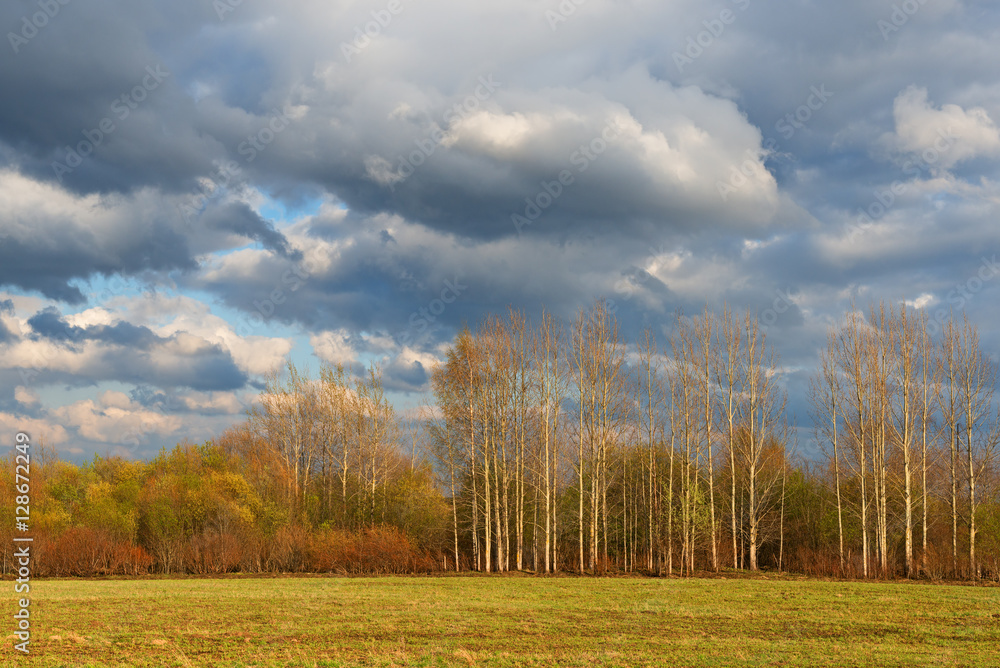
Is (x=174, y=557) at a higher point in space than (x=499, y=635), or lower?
lower

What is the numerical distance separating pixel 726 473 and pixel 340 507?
93.7 ft

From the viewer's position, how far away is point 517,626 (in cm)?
1861

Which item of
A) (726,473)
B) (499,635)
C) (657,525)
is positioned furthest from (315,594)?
(726,473)

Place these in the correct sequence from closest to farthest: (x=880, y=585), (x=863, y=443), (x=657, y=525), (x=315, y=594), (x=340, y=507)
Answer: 1. (x=315, y=594)
2. (x=880, y=585)
3. (x=863, y=443)
4. (x=657, y=525)
5. (x=340, y=507)

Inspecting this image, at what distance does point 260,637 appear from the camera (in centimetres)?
1688

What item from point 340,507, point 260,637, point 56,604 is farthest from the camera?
point 340,507

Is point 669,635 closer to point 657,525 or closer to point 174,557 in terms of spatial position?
point 657,525

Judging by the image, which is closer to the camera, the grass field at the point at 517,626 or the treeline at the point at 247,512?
the grass field at the point at 517,626

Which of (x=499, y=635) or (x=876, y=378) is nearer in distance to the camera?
(x=499, y=635)

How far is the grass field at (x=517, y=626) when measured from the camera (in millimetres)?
14359

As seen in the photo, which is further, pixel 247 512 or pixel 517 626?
pixel 247 512

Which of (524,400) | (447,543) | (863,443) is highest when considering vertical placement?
(524,400)

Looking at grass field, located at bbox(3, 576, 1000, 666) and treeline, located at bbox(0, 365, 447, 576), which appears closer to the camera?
grass field, located at bbox(3, 576, 1000, 666)

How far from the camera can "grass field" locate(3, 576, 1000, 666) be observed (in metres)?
14.4
